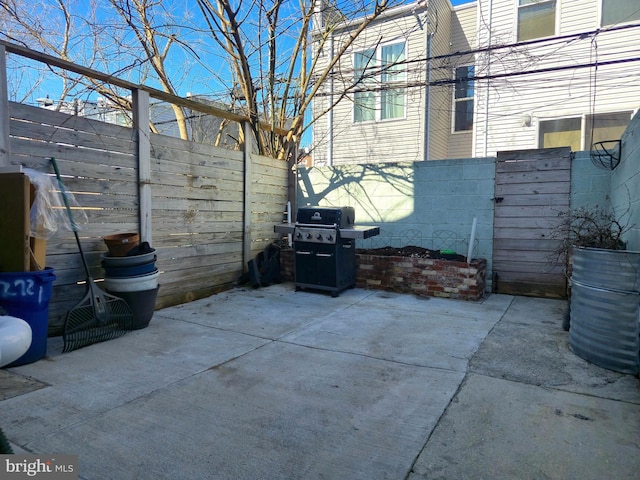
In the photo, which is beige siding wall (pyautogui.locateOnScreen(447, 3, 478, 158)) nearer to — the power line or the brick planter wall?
the power line

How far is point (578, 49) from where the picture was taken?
783cm

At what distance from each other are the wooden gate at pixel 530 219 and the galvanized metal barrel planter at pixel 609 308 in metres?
2.28

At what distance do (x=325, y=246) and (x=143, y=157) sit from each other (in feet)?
8.28

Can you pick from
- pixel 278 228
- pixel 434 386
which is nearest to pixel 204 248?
pixel 278 228

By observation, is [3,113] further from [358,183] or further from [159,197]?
[358,183]

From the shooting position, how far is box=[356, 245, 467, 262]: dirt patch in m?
5.67

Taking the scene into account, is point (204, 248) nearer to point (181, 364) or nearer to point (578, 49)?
point (181, 364)

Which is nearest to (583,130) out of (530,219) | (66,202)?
(530,219)

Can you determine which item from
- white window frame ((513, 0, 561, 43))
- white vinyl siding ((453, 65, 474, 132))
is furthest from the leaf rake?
white window frame ((513, 0, 561, 43))

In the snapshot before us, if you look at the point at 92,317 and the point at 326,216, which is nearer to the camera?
the point at 92,317

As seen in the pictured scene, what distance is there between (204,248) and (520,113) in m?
7.32

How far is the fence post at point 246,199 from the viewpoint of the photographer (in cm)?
601

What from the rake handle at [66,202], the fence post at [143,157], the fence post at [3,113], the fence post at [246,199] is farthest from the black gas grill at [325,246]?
the fence post at [3,113]

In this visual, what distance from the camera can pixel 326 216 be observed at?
5410 millimetres
